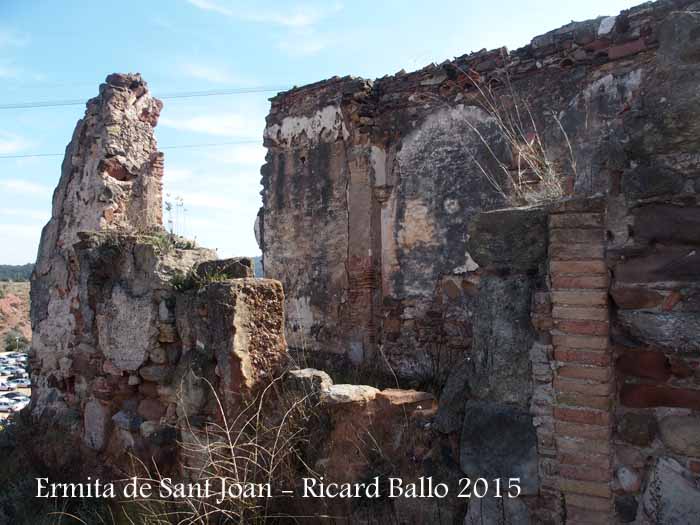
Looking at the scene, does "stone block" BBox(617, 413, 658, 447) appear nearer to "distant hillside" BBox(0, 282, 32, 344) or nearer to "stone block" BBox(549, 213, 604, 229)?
"stone block" BBox(549, 213, 604, 229)

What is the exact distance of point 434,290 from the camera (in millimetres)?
7168

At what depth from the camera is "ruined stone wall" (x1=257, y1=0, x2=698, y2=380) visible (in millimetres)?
6039

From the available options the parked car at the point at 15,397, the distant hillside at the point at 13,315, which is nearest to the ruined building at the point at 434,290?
the parked car at the point at 15,397

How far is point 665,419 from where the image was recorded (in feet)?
Answer: 6.53

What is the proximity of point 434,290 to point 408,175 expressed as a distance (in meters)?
1.54

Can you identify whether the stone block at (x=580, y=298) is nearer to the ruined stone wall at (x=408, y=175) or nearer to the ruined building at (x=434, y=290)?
the ruined building at (x=434, y=290)

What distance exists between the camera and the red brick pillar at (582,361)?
6.78ft

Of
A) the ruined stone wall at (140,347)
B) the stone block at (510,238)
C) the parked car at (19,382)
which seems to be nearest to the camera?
the stone block at (510,238)

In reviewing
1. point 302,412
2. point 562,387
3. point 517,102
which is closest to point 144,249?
point 302,412

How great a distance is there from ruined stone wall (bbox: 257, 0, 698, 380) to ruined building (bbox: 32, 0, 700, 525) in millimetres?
29

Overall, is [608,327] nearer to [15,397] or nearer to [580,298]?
[580,298]

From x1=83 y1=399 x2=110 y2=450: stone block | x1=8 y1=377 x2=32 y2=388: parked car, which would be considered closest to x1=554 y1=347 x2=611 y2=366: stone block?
x1=83 y1=399 x2=110 y2=450: stone block

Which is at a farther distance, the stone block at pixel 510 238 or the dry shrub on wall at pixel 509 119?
the dry shrub on wall at pixel 509 119

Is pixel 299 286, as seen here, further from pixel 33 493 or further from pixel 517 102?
pixel 33 493
